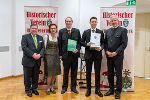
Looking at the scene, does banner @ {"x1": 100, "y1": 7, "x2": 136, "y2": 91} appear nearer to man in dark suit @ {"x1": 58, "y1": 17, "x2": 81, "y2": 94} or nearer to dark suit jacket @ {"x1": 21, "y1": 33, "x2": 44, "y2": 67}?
man in dark suit @ {"x1": 58, "y1": 17, "x2": 81, "y2": 94}

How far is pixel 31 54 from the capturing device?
3656mm

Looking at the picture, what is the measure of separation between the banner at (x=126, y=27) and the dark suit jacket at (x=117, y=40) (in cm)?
43

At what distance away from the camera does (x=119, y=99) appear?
12.2 feet

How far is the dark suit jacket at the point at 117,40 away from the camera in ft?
11.9

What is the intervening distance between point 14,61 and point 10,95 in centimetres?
184

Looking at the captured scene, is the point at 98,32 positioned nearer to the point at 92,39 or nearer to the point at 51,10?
the point at 92,39

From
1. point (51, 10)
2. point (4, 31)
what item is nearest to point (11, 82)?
point (4, 31)

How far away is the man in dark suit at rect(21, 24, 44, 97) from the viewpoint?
371 cm

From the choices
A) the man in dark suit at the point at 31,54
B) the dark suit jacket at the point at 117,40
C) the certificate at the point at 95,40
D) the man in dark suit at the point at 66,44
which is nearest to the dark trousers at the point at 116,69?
the dark suit jacket at the point at 117,40

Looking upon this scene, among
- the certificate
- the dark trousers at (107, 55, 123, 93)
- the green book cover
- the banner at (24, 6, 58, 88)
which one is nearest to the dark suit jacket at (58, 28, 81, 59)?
the green book cover

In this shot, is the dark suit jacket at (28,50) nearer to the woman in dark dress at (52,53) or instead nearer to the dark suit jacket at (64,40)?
the woman in dark dress at (52,53)

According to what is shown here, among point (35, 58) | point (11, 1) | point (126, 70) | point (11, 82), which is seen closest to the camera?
point (35, 58)

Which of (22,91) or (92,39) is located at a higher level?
(92,39)

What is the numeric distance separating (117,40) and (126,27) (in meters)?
0.61
